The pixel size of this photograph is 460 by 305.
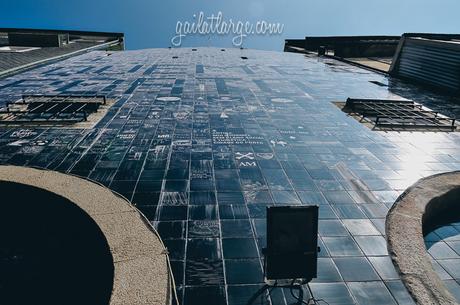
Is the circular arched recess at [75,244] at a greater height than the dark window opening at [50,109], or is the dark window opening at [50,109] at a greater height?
the dark window opening at [50,109]

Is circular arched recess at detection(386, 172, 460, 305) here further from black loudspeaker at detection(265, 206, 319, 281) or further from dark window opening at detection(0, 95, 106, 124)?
dark window opening at detection(0, 95, 106, 124)

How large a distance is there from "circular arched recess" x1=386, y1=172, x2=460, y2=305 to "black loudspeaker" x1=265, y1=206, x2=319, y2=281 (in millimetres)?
2005

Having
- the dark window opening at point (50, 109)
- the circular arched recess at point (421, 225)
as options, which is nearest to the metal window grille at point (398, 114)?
the circular arched recess at point (421, 225)

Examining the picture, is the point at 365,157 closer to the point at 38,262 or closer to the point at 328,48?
the point at 38,262

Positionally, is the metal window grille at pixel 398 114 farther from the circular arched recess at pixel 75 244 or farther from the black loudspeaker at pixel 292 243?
the circular arched recess at pixel 75 244

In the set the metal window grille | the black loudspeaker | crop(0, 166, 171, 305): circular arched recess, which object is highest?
the metal window grille

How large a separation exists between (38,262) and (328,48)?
50841 millimetres

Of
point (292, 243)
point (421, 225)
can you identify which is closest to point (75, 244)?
point (292, 243)

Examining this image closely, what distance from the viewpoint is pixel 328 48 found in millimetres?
51031

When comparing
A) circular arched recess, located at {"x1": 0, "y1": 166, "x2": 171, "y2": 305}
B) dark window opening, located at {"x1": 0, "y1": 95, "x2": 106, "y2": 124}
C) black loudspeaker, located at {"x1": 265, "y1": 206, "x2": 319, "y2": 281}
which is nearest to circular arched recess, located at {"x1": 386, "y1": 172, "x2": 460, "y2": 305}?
black loudspeaker, located at {"x1": 265, "y1": 206, "x2": 319, "y2": 281}

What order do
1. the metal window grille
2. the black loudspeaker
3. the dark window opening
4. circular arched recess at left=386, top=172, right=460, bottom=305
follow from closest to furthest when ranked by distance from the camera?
the black loudspeaker → circular arched recess at left=386, top=172, right=460, bottom=305 → the dark window opening → the metal window grille

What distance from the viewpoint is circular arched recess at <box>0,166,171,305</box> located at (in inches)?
236

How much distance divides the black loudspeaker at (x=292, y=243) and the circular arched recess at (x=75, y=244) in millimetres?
1880

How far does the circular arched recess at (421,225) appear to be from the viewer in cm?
615
